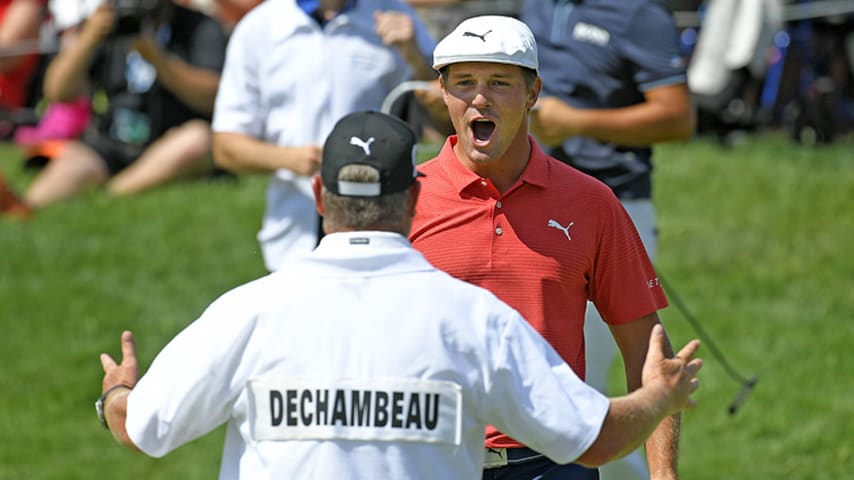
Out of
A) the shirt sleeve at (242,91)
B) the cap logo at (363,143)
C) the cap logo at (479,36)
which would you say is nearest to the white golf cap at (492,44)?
the cap logo at (479,36)

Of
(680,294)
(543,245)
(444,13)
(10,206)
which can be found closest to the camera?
(543,245)

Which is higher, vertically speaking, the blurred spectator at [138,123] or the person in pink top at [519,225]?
the person in pink top at [519,225]

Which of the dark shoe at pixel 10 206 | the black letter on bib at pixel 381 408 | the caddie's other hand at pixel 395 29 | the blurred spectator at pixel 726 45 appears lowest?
the dark shoe at pixel 10 206

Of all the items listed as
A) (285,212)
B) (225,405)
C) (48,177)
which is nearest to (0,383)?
(48,177)

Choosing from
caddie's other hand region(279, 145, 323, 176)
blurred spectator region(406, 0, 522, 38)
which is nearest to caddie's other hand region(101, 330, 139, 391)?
caddie's other hand region(279, 145, 323, 176)

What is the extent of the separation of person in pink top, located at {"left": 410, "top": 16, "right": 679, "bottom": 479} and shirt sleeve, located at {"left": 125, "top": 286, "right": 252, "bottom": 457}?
984 millimetres

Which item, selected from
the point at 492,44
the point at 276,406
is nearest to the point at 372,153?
the point at 276,406

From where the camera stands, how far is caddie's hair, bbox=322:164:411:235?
3.48m

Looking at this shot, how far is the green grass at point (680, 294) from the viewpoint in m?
8.45

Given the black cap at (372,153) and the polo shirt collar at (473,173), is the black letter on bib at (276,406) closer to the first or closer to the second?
the black cap at (372,153)

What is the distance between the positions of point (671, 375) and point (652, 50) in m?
2.70

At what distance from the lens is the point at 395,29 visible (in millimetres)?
6285

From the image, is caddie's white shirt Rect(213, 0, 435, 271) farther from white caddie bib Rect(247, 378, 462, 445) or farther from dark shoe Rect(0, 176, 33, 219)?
dark shoe Rect(0, 176, 33, 219)

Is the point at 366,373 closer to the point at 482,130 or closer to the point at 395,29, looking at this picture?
the point at 482,130
